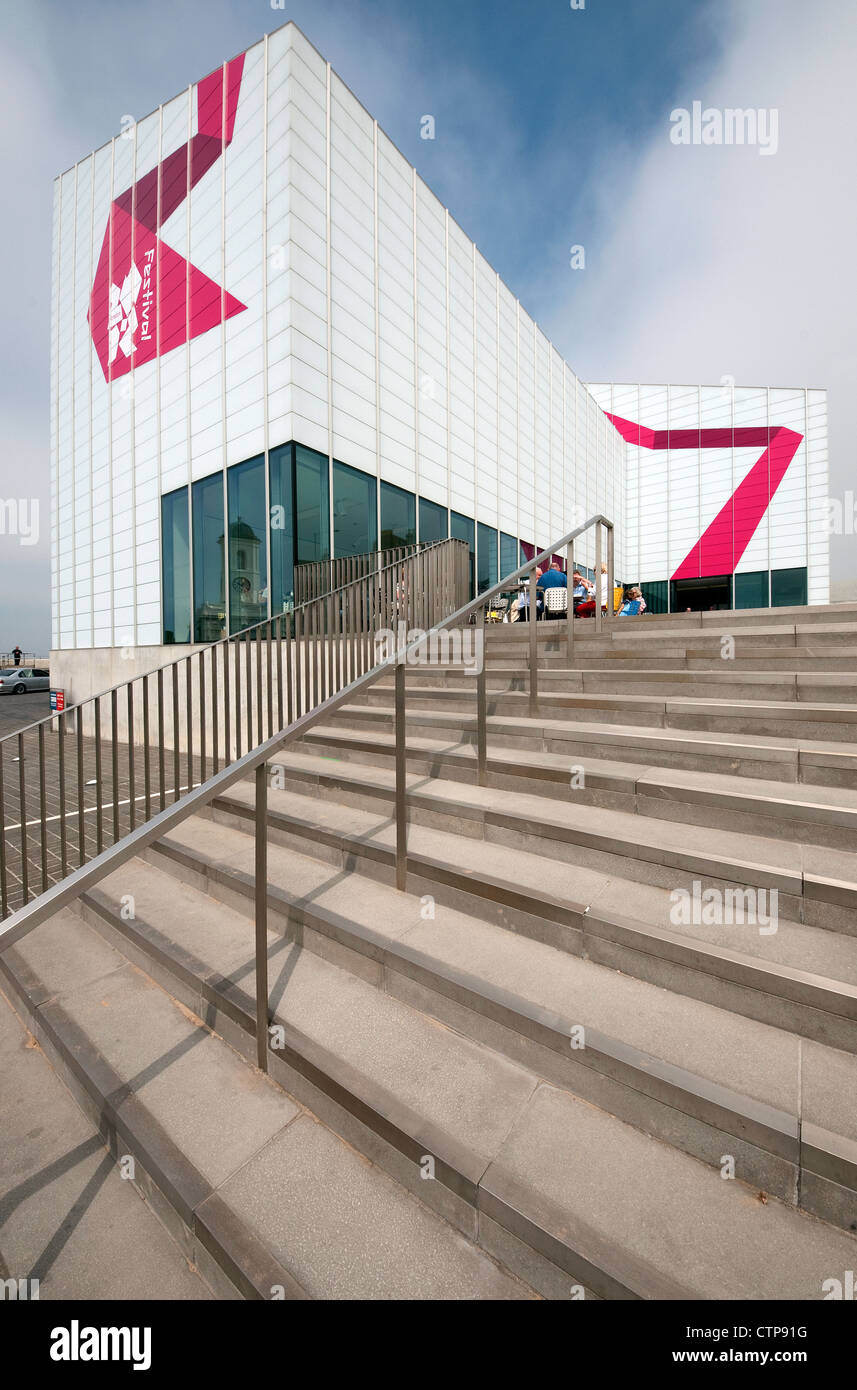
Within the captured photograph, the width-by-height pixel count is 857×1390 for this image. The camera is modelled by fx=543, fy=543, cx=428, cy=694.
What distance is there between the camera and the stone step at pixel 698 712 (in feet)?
10.3

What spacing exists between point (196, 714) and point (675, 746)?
25.8ft

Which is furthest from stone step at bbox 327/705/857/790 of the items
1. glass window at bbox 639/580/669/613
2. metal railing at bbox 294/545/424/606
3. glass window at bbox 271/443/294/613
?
glass window at bbox 639/580/669/613

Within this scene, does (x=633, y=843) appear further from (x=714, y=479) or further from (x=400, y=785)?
(x=714, y=479)

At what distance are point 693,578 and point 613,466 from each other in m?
5.57

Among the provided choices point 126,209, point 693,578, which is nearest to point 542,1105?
point 126,209

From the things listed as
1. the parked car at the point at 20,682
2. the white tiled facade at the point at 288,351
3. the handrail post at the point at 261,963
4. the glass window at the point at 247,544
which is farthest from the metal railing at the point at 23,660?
the handrail post at the point at 261,963

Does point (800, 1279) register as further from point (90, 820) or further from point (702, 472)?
point (702, 472)

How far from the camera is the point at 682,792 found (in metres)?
2.72

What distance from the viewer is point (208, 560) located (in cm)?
977

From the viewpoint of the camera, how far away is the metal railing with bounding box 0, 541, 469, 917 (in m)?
3.79

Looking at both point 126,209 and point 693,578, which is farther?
point 693,578

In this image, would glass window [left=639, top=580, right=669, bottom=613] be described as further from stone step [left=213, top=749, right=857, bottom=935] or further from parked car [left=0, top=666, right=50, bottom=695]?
parked car [left=0, top=666, right=50, bottom=695]

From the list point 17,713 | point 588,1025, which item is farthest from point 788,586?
point 17,713

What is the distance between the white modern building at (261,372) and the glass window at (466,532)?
17 cm
